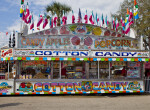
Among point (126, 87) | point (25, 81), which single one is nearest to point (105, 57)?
point (126, 87)

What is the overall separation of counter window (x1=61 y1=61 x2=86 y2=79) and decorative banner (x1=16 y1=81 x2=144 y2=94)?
0.55 meters

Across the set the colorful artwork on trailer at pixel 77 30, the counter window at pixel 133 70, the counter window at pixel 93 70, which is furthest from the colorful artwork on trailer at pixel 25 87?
the counter window at pixel 133 70

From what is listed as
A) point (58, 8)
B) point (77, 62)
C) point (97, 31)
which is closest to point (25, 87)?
point (77, 62)

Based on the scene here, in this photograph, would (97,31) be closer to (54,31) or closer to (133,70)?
(54,31)

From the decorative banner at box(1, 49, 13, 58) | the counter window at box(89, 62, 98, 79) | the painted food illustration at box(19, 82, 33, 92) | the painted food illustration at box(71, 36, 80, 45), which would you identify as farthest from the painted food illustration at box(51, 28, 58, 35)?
the painted food illustration at box(19, 82, 33, 92)

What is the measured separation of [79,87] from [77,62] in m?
1.65

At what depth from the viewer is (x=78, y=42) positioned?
1227cm

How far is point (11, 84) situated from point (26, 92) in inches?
41.9

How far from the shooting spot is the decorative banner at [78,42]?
12.0 m

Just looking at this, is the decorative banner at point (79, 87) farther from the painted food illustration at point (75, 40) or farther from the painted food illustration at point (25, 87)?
the painted food illustration at point (75, 40)

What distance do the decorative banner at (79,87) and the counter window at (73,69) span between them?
0.55m

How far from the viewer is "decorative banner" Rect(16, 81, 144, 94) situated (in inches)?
452
